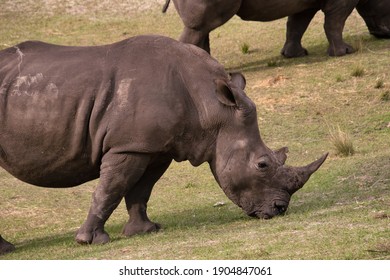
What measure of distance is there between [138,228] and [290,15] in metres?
8.65

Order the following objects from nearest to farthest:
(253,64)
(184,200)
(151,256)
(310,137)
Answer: (151,256)
(184,200)
(310,137)
(253,64)

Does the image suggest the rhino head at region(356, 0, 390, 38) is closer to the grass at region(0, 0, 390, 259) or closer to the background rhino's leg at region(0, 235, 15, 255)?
the grass at region(0, 0, 390, 259)

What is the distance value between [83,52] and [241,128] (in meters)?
1.64

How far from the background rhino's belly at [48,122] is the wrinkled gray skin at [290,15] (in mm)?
7224

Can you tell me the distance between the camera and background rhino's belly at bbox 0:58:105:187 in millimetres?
11156

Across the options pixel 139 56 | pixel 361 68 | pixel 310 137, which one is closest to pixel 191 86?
pixel 139 56

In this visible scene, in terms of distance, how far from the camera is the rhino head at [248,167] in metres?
11.4

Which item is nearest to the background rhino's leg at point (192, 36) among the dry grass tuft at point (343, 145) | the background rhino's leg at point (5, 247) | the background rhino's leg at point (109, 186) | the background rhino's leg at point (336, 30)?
the background rhino's leg at point (336, 30)

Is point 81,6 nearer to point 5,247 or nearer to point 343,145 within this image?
point 343,145

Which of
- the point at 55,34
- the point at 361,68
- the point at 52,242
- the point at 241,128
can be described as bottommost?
the point at 55,34

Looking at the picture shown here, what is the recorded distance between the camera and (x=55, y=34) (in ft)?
75.7

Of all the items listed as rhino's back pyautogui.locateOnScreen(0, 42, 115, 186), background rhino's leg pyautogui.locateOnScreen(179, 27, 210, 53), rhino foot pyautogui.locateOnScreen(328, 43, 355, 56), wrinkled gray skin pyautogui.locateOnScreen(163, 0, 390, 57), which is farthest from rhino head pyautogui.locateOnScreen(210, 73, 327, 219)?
rhino foot pyautogui.locateOnScreen(328, 43, 355, 56)

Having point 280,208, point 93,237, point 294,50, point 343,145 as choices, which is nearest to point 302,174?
point 280,208
